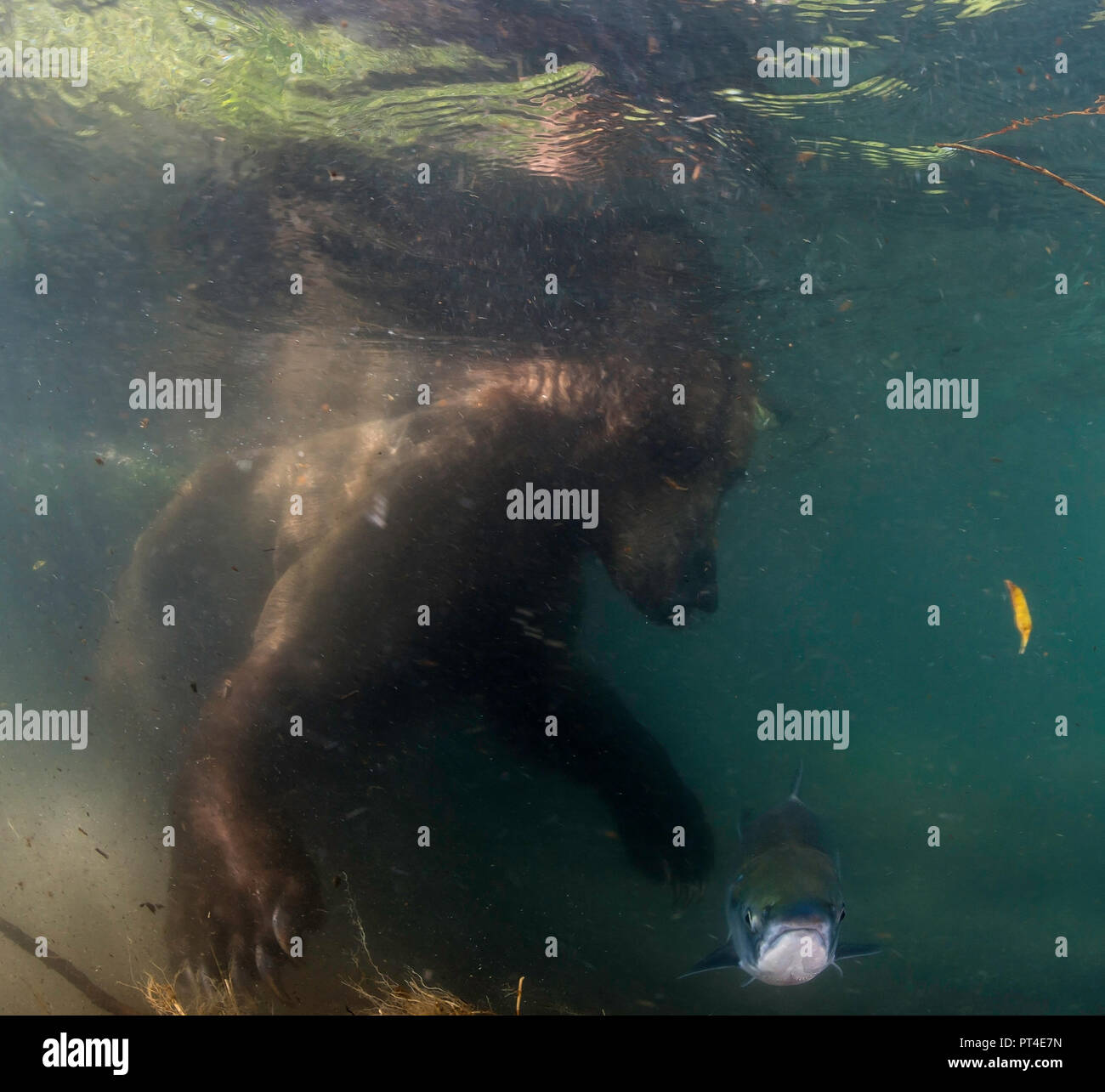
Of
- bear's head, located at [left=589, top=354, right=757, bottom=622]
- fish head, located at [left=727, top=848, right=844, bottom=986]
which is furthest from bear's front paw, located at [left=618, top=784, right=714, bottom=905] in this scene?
fish head, located at [left=727, top=848, right=844, bottom=986]

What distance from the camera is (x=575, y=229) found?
23.0ft

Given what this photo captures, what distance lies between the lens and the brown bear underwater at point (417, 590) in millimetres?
6215

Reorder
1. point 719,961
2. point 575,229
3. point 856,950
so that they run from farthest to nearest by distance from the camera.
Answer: point 575,229, point 856,950, point 719,961

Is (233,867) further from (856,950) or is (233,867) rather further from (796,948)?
(856,950)

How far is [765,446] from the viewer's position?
1697cm

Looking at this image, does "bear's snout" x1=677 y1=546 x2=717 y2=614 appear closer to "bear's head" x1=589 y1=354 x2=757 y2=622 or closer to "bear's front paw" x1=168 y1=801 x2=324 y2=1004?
"bear's head" x1=589 y1=354 x2=757 y2=622

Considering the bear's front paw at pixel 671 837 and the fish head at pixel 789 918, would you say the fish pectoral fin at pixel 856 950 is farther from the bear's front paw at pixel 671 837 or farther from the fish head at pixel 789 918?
the bear's front paw at pixel 671 837

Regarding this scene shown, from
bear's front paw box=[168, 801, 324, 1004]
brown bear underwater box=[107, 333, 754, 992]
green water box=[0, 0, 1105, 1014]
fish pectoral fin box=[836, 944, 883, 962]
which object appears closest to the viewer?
fish pectoral fin box=[836, 944, 883, 962]

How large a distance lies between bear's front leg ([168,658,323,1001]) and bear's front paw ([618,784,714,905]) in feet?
12.0

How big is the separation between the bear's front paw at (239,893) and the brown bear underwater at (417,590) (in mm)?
19

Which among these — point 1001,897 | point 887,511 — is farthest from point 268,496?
point 887,511

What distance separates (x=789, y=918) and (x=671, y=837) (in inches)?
144

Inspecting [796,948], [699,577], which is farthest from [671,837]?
[796,948]

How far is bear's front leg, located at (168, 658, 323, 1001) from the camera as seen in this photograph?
609 cm
